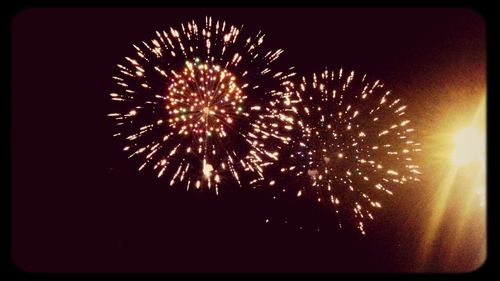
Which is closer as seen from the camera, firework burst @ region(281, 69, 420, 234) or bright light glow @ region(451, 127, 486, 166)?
firework burst @ region(281, 69, 420, 234)

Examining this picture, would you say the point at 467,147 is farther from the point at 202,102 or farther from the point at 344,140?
the point at 202,102

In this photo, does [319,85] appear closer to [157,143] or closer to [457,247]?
[157,143]

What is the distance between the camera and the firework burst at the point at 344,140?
4426 millimetres

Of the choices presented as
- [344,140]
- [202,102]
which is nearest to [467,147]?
[344,140]

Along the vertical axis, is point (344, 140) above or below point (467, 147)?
below

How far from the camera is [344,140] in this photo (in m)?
4.45

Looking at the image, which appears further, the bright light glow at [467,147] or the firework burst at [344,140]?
the bright light glow at [467,147]

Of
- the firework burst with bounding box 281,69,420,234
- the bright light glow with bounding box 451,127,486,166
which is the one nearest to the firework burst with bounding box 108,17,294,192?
the firework burst with bounding box 281,69,420,234

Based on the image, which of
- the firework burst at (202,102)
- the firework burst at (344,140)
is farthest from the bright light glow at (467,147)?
the firework burst at (202,102)

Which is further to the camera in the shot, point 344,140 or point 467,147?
point 467,147

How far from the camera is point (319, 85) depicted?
4.57m

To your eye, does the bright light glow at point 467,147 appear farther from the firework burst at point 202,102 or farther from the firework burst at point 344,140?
the firework burst at point 202,102

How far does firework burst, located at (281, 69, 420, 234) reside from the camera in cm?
443

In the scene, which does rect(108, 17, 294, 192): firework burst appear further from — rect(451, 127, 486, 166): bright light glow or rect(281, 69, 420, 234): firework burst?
rect(451, 127, 486, 166): bright light glow
